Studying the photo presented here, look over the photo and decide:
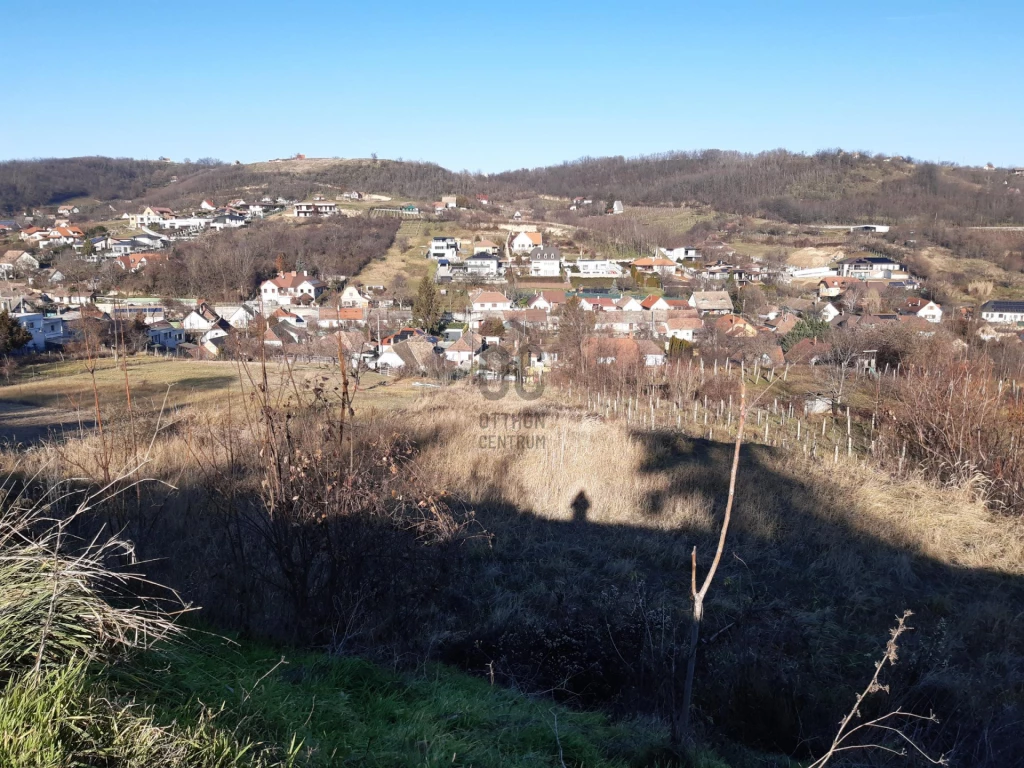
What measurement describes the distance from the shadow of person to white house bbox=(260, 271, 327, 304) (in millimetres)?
33024

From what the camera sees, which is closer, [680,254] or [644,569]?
[644,569]

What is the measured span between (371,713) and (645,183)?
82.1 meters

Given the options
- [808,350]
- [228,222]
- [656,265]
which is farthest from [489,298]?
[228,222]

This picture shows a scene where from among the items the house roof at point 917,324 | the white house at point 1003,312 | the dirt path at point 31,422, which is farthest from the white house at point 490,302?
the dirt path at point 31,422

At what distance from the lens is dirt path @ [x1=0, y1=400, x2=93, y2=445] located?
922 cm

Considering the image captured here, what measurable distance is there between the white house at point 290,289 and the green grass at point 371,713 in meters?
35.9

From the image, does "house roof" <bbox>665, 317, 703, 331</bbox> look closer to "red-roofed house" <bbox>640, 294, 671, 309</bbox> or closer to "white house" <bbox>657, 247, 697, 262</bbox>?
"red-roofed house" <bbox>640, 294, 671, 309</bbox>

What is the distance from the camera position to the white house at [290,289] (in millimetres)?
36312

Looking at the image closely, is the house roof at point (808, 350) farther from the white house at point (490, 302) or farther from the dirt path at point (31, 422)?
the dirt path at point (31, 422)

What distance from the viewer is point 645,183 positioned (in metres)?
78.1

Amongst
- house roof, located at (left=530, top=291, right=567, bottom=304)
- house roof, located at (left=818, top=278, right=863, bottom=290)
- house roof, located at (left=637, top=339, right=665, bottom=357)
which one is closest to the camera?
house roof, located at (left=637, top=339, right=665, bottom=357)

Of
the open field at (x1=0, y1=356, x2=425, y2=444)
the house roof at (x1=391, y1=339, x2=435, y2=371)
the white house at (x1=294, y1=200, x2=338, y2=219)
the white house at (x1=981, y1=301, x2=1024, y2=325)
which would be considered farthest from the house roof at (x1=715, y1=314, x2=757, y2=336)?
the white house at (x1=294, y1=200, x2=338, y2=219)

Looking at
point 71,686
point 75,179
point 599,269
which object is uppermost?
point 75,179

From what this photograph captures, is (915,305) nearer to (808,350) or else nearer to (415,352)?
(808,350)
